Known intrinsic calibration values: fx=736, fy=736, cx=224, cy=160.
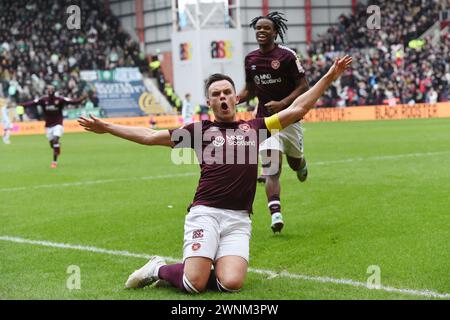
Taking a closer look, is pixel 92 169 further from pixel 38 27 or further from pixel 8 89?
pixel 38 27

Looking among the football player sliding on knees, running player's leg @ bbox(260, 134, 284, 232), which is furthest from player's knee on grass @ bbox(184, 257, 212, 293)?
running player's leg @ bbox(260, 134, 284, 232)

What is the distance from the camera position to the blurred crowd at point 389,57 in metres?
43.9

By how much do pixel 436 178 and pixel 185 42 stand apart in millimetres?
37014

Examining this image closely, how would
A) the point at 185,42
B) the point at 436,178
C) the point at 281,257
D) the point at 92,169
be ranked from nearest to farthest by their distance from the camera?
the point at 281,257
the point at 436,178
the point at 92,169
the point at 185,42

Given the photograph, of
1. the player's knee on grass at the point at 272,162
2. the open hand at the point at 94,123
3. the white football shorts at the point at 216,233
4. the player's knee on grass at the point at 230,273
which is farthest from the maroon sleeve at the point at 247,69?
the player's knee on grass at the point at 230,273

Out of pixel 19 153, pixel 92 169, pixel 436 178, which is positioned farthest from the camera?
pixel 19 153

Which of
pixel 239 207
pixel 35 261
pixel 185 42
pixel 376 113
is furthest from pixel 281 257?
pixel 185 42

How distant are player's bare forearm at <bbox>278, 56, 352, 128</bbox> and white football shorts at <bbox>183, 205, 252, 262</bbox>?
91 centimetres

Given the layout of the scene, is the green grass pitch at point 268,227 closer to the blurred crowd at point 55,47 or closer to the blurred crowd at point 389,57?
the blurred crowd at point 389,57

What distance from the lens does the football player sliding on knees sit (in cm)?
596

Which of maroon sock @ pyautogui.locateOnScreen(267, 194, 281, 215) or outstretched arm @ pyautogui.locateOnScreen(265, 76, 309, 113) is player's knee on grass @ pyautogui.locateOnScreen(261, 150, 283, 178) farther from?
outstretched arm @ pyautogui.locateOnScreen(265, 76, 309, 113)

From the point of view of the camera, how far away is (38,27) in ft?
164

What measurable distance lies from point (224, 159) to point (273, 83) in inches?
111

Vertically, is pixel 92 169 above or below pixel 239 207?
below
